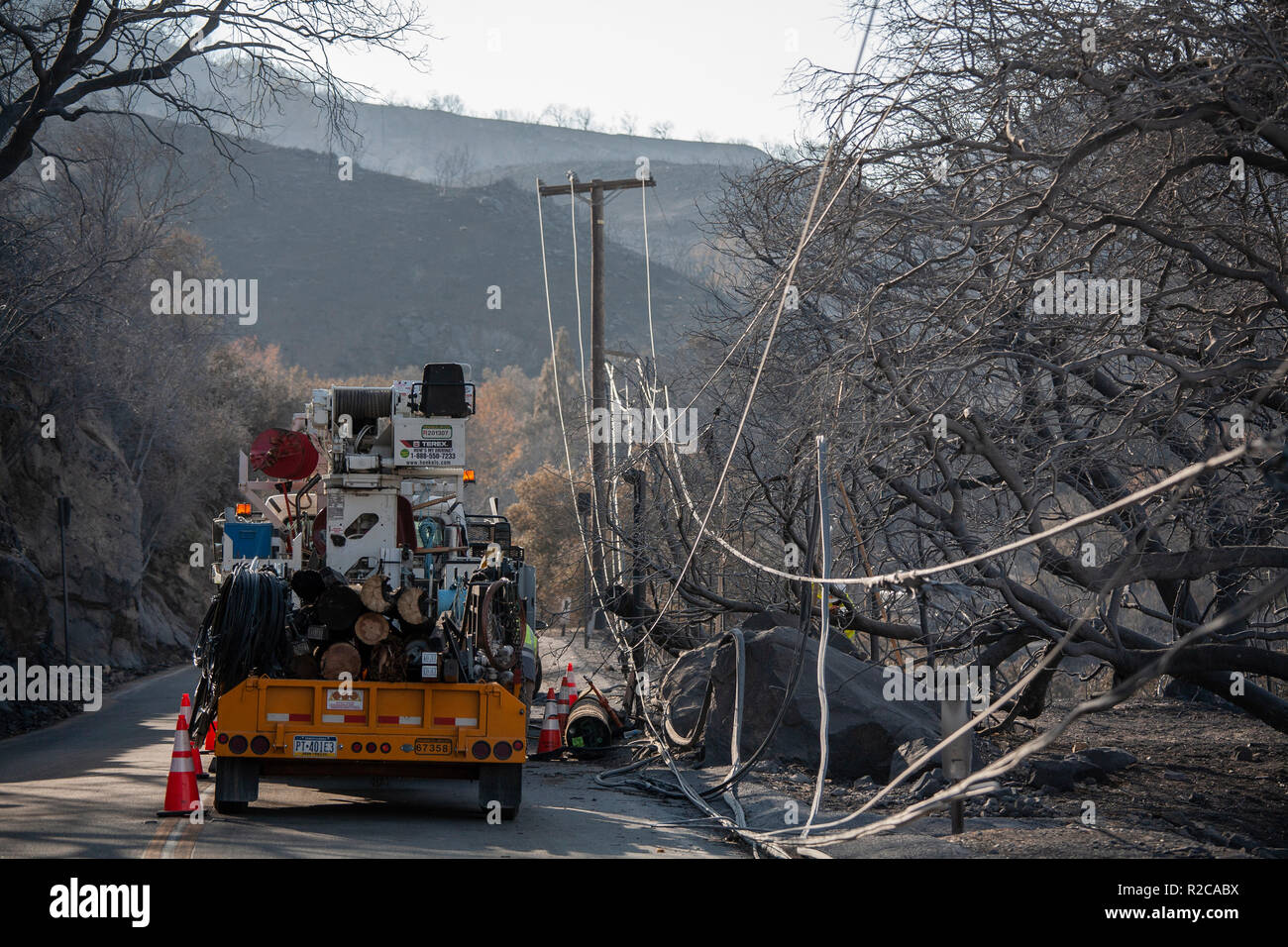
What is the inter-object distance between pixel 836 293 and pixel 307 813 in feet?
26.5

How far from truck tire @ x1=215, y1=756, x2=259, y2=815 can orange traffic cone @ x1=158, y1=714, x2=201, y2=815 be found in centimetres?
19

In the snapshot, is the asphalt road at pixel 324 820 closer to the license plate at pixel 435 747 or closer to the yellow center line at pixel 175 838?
the yellow center line at pixel 175 838

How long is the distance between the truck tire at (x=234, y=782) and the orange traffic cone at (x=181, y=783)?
19 centimetres

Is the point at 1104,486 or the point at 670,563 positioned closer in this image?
the point at 1104,486

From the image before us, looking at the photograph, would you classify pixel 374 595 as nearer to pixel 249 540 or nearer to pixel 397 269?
pixel 249 540

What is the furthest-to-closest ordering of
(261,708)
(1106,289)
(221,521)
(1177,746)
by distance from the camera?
(1177,746), (221,521), (1106,289), (261,708)

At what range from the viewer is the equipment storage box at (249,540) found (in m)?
12.6

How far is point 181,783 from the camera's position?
977 cm

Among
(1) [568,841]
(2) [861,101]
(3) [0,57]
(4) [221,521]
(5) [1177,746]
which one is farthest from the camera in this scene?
(3) [0,57]

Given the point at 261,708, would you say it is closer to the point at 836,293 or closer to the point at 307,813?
the point at 307,813

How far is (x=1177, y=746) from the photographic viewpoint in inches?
603

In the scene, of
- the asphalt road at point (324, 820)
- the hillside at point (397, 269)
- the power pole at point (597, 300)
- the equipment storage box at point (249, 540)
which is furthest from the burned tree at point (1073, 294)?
the hillside at point (397, 269)

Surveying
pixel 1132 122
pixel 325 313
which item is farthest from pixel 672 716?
pixel 325 313

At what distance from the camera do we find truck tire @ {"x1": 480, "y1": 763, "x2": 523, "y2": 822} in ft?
33.3
